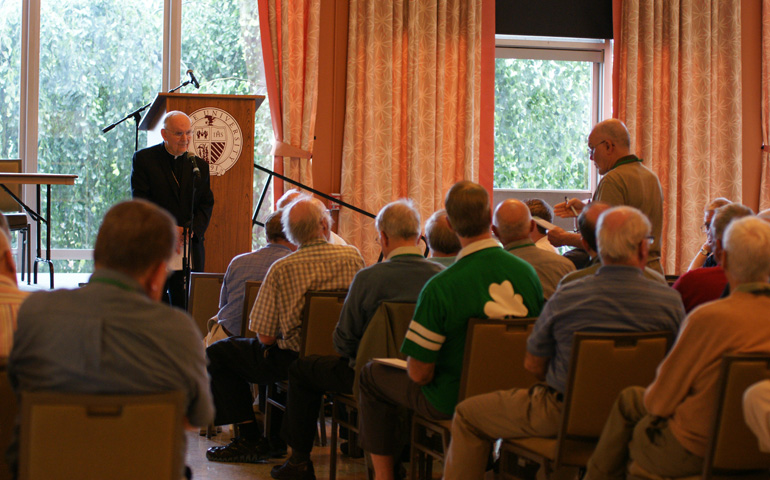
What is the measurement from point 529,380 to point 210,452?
1.72 meters

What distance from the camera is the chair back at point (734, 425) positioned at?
1.83m

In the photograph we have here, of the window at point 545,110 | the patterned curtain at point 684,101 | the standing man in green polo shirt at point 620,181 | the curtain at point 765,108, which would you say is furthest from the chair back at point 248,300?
the curtain at point 765,108

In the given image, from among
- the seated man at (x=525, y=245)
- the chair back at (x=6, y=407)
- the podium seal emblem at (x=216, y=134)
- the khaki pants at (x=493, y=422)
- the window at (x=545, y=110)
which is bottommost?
the khaki pants at (x=493, y=422)

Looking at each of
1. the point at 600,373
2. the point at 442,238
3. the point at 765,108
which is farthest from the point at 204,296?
the point at 765,108

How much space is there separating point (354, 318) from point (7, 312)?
1.26m

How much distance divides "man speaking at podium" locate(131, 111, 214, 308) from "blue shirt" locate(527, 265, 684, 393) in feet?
10.2

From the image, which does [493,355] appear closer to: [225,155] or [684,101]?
[225,155]

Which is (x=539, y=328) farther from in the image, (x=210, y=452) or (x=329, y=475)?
(x=210, y=452)

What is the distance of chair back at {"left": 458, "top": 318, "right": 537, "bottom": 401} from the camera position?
2.43 meters

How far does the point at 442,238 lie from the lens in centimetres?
333

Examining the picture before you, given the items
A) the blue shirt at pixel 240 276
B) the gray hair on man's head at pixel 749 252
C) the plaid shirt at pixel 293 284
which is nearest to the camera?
the gray hair on man's head at pixel 749 252

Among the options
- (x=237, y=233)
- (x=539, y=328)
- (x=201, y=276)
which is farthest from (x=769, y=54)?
(x=539, y=328)

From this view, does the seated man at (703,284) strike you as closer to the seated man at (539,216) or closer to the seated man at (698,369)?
the seated man at (698,369)

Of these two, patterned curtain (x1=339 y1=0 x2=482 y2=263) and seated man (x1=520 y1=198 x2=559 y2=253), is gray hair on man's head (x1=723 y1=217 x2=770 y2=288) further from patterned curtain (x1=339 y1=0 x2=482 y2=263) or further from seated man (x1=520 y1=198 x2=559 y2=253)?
patterned curtain (x1=339 y1=0 x2=482 y2=263)
